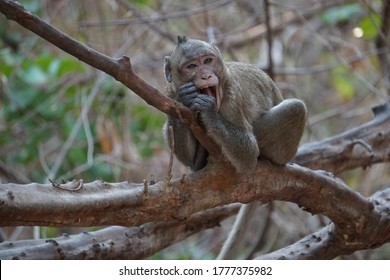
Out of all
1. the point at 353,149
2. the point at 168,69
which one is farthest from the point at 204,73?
the point at 353,149

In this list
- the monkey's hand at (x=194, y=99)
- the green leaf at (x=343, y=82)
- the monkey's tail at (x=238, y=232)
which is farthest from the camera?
the green leaf at (x=343, y=82)

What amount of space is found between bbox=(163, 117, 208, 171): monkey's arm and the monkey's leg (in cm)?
46

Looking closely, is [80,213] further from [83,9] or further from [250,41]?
[250,41]

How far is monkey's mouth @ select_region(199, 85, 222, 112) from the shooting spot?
4.02m

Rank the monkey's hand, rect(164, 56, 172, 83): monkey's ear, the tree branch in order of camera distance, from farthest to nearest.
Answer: rect(164, 56, 172, 83): monkey's ear → the monkey's hand → the tree branch

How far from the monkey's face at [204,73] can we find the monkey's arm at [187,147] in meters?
0.39

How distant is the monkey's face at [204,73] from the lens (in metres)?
3.92

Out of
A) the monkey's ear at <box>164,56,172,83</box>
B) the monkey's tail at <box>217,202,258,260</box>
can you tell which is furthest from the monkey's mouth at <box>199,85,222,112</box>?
the monkey's tail at <box>217,202,258,260</box>

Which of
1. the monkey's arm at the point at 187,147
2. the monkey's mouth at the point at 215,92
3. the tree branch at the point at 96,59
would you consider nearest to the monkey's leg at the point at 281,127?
the monkey's arm at the point at 187,147

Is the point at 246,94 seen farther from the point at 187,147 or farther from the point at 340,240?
the point at 340,240

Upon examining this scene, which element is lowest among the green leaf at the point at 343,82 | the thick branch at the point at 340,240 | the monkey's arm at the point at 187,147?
the thick branch at the point at 340,240

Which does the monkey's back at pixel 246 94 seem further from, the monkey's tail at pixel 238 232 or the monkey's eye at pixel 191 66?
the monkey's tail at pixel 238 232

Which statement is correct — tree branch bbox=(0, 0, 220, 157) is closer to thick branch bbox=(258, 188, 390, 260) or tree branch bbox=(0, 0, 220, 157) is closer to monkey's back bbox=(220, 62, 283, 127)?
monkey's back bbox=(220, 62, 283, 127)

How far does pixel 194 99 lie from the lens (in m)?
3.77
